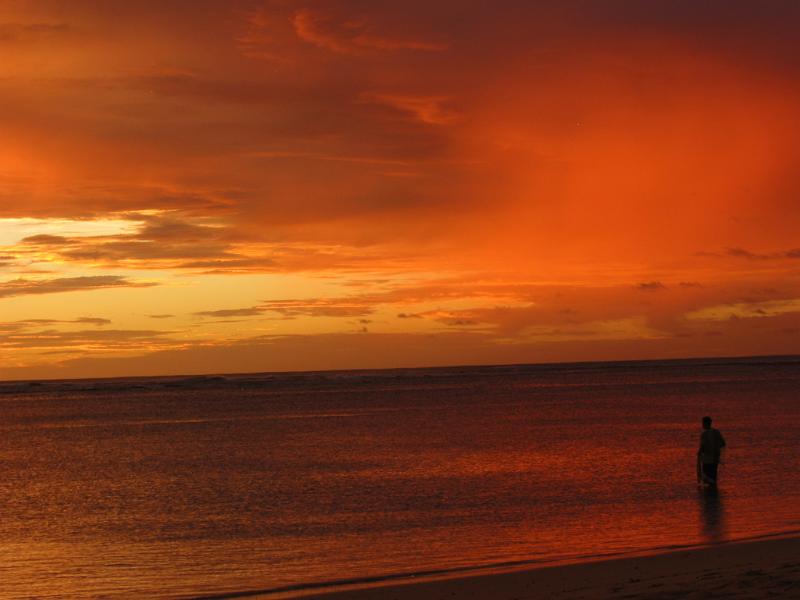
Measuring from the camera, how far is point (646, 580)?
14.4 m

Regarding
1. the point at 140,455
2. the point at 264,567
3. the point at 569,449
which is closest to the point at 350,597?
the point at 264,567

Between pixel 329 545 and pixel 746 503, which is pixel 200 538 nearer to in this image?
pixel 329 545

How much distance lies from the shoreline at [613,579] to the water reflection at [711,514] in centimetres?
133

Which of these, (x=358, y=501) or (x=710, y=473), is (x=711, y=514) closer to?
(x=710, y=473)

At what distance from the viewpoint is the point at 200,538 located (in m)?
22.0

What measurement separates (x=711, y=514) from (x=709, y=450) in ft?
10.3

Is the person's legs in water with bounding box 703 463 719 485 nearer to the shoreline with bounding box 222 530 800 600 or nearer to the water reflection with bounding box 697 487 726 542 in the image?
the water reflection with bounding box 697 487 726 542

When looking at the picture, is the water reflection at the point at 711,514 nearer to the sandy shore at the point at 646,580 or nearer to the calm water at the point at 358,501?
the calm water at the point at 358,501

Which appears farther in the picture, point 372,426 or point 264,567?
point 372,426

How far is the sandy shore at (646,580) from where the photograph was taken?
43.5 feet

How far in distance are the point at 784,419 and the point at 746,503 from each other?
3490cm

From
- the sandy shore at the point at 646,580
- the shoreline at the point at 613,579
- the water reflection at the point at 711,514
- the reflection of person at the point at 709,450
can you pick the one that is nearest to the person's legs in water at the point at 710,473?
the reflection of person at the point at 709,450

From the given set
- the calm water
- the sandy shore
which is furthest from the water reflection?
the sandy shore

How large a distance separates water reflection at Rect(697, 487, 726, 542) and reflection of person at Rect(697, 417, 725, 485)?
54cm
